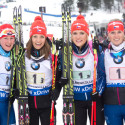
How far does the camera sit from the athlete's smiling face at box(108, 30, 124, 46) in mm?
2650

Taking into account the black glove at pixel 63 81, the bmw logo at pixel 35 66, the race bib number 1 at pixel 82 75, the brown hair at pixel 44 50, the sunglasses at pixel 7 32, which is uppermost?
the sunglasses at pixel 7 32

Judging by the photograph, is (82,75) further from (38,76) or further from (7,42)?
(7,42)

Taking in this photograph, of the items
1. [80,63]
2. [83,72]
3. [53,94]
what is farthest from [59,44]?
[53,94]

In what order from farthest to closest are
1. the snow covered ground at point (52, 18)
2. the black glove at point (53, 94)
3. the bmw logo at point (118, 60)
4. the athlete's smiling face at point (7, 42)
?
the snow covered ground at point (52, 18) → the athlete's smiling face at point (7, 42) → the black glove at point (53, 94) → the bmw logo at point (118, 60)

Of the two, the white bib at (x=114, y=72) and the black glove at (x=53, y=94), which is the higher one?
the white bib at (x=114, y=72)

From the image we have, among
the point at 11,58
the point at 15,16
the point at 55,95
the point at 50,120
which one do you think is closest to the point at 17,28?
the point at 15,16

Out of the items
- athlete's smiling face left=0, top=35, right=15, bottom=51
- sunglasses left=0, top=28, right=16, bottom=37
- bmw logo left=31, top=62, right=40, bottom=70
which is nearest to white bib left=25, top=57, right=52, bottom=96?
bmw logo left=31, top=62, right=40, bottom=70

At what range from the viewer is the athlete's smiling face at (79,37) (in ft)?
8.97

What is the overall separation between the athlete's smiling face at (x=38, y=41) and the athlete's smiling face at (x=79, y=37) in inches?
15.8

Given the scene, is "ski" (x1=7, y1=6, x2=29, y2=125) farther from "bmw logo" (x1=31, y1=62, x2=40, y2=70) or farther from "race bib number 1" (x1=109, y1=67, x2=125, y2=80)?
"race bib number 1" (x1=109, y1=67, x2=125, y2=80)

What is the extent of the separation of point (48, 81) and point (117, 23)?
116 cm

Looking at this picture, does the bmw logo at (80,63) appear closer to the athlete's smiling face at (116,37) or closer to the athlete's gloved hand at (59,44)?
the athlete's gloved hand at (59,44)

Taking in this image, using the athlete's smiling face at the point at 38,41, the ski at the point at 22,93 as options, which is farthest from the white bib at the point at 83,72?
the ski at the point at 22,93

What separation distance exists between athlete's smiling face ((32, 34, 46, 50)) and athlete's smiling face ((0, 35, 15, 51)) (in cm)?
30
